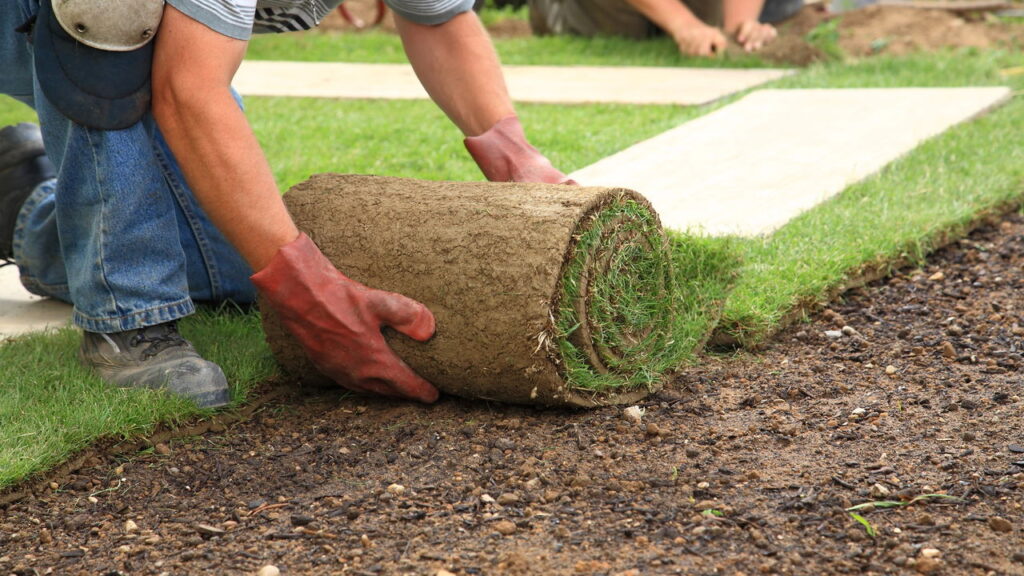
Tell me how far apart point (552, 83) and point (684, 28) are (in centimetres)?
81

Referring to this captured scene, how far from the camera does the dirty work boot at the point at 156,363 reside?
2.47 m

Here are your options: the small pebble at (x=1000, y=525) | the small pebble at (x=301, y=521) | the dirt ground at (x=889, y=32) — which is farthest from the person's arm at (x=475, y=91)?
the dirt ground at (x=889, y=32)

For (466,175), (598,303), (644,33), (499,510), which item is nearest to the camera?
(499,510)

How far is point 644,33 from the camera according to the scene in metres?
7.29

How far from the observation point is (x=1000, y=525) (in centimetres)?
183

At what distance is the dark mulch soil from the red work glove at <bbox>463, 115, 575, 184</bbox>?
65 centimetres

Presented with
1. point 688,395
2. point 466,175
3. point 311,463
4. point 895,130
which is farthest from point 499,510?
point 895,130

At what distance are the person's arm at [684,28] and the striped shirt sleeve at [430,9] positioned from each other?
3.28 metres

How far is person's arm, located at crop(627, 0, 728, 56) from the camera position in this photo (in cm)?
602

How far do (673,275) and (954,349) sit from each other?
0.73 meters

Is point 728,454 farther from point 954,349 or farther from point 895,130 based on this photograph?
point 895,130

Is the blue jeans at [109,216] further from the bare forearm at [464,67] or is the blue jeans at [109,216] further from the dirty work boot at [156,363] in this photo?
the bare forearm at [464,67]

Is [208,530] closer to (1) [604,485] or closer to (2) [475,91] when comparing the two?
(1) [604,485]

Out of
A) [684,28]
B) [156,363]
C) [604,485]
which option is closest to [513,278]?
[604,485]
